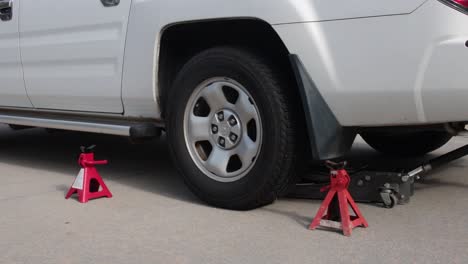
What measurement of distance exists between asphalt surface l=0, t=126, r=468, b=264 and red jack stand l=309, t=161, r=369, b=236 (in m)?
0.05

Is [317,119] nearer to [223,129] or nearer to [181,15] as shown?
[223,129]

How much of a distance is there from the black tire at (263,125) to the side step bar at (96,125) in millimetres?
226

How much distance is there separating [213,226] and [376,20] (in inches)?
54.6

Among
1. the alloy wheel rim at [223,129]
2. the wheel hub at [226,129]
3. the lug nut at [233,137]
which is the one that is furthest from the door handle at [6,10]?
the lug nut at [233,137]

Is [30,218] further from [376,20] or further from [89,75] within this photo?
[376,20]

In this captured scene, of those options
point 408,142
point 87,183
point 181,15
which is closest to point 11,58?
point 87,183

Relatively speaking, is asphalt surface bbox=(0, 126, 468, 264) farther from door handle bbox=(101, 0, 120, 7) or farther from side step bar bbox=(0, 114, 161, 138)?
door handle bbox=(101, 0, 120, 7)

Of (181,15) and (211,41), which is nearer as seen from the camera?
(181,15)

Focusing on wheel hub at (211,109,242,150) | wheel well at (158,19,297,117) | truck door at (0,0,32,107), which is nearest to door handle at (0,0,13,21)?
truck door at (0,0,32,107)

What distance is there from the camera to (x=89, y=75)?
3.95 m

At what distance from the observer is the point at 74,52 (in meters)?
4.00

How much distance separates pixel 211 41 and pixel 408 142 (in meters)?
2.15

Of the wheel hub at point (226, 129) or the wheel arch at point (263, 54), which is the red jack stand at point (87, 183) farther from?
the wheel hub at point (226, 129)

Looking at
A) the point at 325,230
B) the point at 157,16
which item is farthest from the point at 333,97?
the point at 157,16
